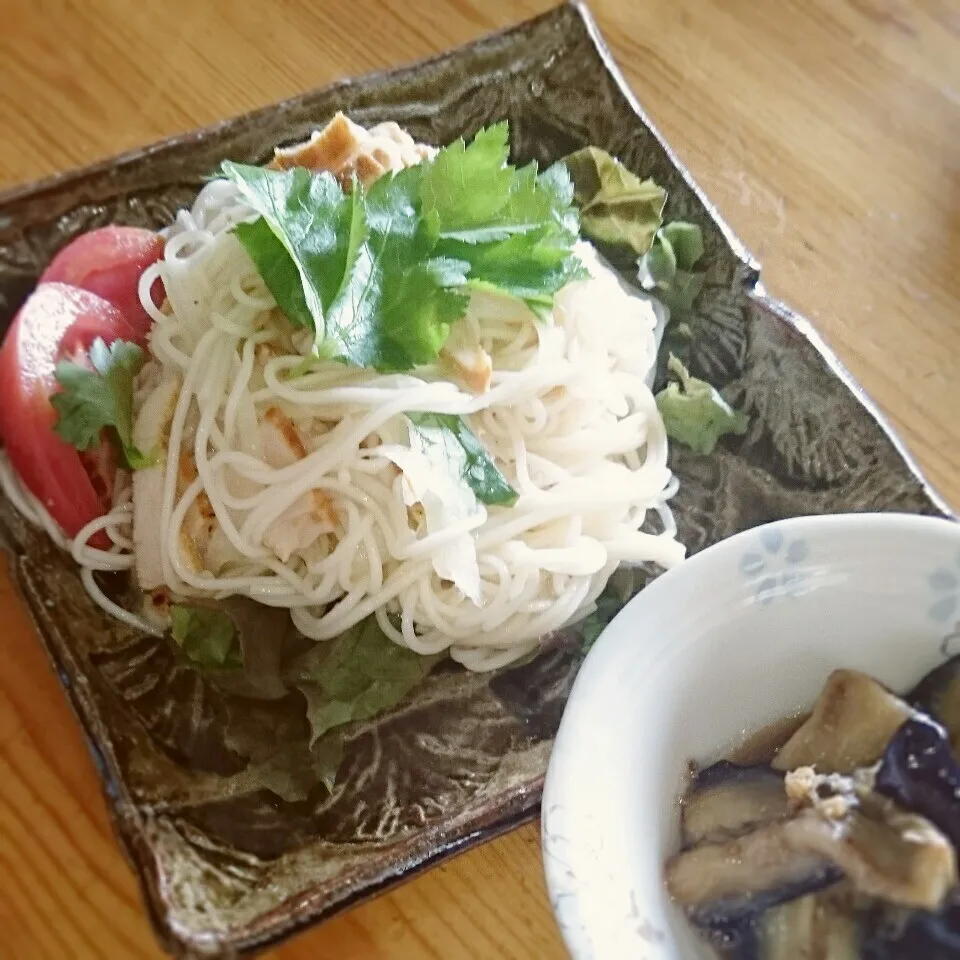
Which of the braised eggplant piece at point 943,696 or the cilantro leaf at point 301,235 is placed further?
the cilantro leaf at point 301,235

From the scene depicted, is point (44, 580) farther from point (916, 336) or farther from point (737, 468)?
point (916, 336)

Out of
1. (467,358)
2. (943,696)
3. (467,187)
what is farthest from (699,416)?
(943,696)

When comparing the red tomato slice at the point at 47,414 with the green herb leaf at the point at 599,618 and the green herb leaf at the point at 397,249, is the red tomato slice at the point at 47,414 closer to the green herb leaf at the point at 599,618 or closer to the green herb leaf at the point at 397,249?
the green herb leaf at the point at 397,249

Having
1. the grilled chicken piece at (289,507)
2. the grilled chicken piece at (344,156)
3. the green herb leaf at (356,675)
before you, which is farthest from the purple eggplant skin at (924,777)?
the grilled chicken piece at (344,156)

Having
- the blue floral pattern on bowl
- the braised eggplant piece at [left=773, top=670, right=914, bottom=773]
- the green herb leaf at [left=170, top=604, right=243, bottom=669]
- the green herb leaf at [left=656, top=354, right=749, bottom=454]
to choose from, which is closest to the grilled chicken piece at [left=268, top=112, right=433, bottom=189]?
the green herb leaf at [left=656, top=354, right=749, bottom=454]

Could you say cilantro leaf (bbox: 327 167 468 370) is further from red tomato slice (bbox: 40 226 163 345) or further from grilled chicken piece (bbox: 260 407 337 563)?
red tomato slice (bbox: 40 226 163 345)

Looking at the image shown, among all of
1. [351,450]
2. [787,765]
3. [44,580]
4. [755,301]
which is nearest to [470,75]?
[755,301]
